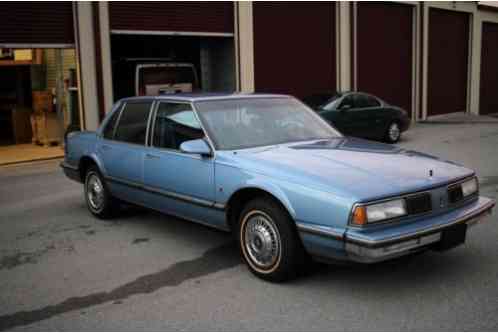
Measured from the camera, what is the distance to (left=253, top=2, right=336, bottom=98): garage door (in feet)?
53.0

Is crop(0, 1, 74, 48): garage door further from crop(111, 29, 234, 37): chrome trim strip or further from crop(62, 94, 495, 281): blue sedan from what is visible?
crop(62, 94, 495, 281): blue sedan

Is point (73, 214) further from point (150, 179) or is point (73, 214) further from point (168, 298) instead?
point (168, 298)

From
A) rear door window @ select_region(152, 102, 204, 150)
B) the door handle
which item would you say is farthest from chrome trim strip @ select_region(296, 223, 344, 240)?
the door handle

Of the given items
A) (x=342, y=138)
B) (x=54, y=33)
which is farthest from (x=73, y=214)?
(x=54, y=33)

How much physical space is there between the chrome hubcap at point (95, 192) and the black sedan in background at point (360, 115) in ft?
22.4

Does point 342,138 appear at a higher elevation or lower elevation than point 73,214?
higher

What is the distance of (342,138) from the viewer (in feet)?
18.9

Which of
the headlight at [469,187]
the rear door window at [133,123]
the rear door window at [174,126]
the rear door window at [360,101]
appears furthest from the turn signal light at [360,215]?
the rear door window at [360,101]

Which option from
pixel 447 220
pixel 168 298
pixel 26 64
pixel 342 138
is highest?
pixel 26 64

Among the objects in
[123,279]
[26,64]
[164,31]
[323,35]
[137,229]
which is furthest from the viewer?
[323,35]

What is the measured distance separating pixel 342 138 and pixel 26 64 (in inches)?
490

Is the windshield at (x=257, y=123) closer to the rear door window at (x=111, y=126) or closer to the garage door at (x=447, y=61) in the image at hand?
the rear door window at (x=111, y=126)

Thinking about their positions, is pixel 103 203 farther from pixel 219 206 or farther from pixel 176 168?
pixel 219 206

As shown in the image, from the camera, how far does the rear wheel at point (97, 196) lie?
6.70m
